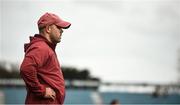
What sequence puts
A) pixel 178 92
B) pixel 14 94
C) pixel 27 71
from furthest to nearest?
pixel 178 92, pixel 14 94, pixel 27 71

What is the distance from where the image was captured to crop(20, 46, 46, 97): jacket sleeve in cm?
458

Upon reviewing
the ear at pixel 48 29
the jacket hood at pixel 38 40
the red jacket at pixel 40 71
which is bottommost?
the red jacket at pixel 40 71

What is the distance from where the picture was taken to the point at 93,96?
115 ft

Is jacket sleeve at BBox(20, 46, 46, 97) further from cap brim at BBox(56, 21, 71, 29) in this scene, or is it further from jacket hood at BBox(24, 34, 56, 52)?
cap brim at BBox(56, 21, 71, 29)

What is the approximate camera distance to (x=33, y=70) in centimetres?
459

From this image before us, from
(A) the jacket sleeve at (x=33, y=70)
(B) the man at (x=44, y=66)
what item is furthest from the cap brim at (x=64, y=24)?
(A) the jacket sleeve at (x=33, y=70)

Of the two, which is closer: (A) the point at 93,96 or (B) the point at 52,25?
(B) the point at 52,25

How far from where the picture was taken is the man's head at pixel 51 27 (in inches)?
189

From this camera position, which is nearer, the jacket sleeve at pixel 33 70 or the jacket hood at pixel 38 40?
the jacket sleeve at pixel 33 70

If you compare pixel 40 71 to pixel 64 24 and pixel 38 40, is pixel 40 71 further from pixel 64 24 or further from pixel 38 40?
pixel 64 24

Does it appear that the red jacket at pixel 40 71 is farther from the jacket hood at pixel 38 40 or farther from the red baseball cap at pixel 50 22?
the red baseball cap at pixel 50 22

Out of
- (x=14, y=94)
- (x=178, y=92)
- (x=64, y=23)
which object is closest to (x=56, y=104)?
(x=64, y=23)

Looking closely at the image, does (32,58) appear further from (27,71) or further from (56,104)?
(56,104)

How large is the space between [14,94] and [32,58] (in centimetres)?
2963
